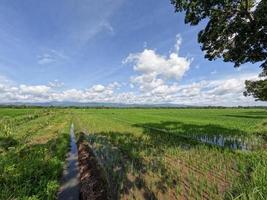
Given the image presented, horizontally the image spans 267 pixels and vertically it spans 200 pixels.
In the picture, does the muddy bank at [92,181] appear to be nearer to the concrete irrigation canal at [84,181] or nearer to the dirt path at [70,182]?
the concrete irrigation canal at [84,181]

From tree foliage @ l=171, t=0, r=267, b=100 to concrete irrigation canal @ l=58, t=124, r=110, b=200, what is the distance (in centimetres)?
1110

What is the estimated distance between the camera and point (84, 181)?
31.1 feet

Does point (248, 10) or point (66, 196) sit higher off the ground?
point (248, 10)

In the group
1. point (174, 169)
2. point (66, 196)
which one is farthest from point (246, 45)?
point (66, 196)

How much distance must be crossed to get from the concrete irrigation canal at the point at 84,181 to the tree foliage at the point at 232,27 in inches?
437

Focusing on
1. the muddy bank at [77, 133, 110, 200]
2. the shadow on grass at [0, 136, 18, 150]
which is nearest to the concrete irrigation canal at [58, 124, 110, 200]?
the muddy bank at [77, 133, 110, 200]

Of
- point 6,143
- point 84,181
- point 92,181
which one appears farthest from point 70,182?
point 6,143

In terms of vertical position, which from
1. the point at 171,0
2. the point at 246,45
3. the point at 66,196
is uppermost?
the point at 171,0

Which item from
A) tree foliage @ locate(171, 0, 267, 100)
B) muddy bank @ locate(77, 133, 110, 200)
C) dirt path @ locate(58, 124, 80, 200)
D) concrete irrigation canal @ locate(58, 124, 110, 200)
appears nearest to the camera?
muddy bank @ locate(77, 133, 110, 200)

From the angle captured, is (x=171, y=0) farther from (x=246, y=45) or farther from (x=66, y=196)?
(x=66, y=196)

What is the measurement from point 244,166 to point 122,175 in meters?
5.03

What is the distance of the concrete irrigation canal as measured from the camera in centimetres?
802

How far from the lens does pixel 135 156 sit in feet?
40.9

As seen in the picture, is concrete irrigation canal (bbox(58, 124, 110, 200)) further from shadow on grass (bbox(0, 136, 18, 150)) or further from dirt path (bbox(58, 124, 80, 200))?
shadow on grass (bbox(0, 136, 18, 150))
